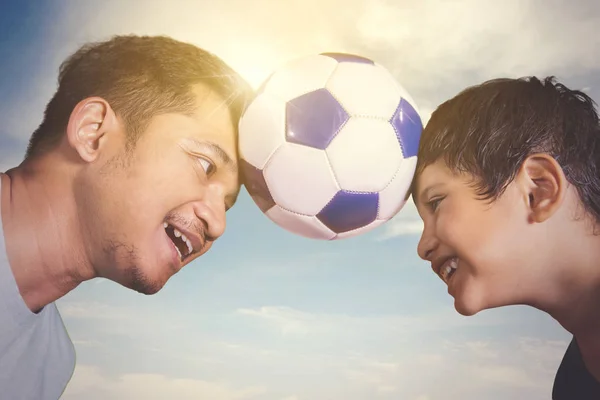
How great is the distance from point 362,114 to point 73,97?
105 cm

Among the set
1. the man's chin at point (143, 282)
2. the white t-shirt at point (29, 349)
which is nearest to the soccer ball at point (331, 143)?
the man's chin at point (143, 282)

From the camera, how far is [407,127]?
1.59 metres

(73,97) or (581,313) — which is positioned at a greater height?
(73,97)

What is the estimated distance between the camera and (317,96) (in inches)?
61.3

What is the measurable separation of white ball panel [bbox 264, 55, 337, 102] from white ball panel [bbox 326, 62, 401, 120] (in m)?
0.03

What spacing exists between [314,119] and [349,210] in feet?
0.98

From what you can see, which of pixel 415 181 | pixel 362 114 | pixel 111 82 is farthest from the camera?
pixel 111 82

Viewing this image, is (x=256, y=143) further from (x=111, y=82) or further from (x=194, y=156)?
(x=111, y=82)

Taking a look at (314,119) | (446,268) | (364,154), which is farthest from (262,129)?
(446,268)

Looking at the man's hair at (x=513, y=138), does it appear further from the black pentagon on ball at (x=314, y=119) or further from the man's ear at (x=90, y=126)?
the man's ear at (x=90, y=126)

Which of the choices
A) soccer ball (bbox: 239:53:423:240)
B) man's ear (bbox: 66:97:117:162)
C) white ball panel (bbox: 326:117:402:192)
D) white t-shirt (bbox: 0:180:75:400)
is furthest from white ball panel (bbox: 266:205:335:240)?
white t-shirt (bbox: 0:180:75:400)

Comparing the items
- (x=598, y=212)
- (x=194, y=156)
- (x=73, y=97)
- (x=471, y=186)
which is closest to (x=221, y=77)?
(x=194, y=156)

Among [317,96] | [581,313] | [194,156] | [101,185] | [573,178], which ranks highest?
[317,96]

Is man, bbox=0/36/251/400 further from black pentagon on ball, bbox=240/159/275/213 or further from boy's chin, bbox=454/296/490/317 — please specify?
boy's chin, bbox=454/296/490/317
